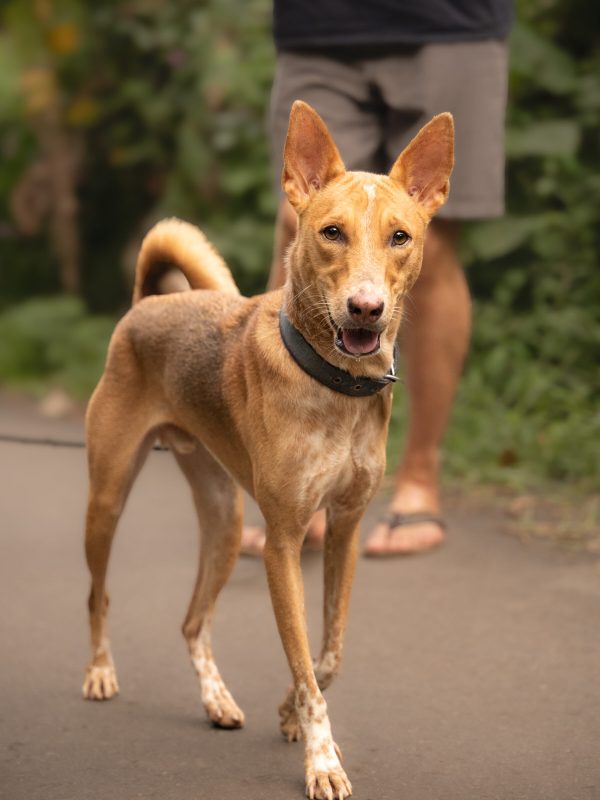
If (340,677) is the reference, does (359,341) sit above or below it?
above

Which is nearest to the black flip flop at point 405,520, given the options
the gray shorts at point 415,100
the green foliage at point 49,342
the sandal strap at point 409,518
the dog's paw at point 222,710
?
the sandal strap at point 409,518

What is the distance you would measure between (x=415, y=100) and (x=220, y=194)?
13.0 feet

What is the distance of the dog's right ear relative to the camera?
11.0 ft

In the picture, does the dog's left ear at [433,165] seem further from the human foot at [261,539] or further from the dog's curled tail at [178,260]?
the human foot at [261,539]

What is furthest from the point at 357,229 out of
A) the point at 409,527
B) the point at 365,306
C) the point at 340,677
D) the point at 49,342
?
the point at 49,342

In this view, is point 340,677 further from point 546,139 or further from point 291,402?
point 546,139

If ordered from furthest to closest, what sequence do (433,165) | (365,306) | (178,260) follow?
(178,260) → (433,165) → (365,306)

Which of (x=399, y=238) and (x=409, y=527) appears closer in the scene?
(x=399, y=238)

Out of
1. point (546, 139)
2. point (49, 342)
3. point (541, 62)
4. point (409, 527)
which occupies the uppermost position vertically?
point (541, 62)

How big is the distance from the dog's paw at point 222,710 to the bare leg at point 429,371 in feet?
5.19

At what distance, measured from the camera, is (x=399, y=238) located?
3.20 metres

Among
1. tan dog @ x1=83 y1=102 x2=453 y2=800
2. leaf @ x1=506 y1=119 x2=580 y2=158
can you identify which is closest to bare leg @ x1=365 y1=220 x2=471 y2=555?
tan dog @ x1=83 y1=102 x2=453 y2=800

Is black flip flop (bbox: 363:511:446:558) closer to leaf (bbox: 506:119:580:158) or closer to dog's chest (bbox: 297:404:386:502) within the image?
dog's chest (bbox: 297:404:386:502)

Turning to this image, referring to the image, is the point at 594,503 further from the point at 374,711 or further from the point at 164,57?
the point at 164,57
